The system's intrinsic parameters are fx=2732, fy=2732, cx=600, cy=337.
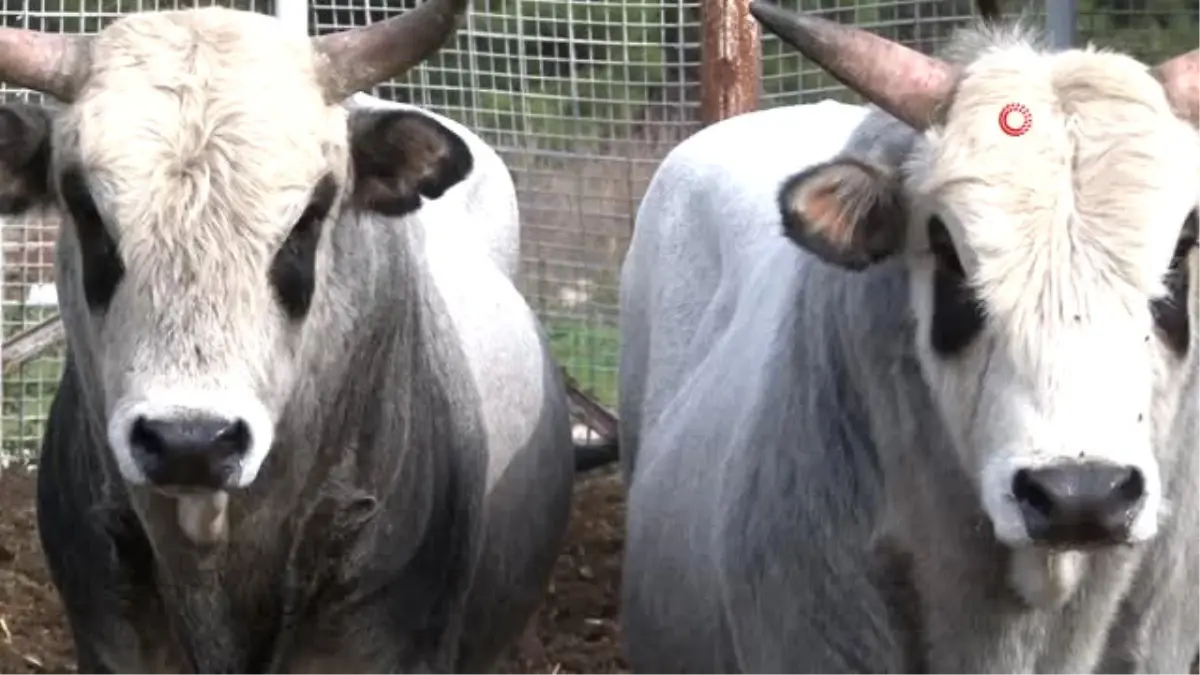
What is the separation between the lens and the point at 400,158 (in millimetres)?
6953

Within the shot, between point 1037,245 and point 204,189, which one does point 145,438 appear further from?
point 1037,245

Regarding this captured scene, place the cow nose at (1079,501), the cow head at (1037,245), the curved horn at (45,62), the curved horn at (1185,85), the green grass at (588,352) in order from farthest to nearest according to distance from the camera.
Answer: the green grass at (588,352), the curved horn at (45,62), the curved horn at (1185,85), the cow head at (1037,245), the cow nose at (1079,501)

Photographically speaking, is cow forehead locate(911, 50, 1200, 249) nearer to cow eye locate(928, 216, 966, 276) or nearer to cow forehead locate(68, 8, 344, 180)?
cow eye locate(928, 216, 966, 276)

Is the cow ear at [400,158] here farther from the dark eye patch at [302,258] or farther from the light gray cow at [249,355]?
the dark eye patch at [302,258]

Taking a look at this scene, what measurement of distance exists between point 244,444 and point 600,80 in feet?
23.5

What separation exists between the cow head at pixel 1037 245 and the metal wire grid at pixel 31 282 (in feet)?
22.4

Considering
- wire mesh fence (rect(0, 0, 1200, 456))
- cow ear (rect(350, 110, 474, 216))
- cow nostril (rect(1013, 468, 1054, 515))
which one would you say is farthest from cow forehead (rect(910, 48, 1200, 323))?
wire mesh fence (rect(0, 0, 1200, 456))

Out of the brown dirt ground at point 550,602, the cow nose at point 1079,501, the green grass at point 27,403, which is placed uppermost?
the cow nose at point 1079,501

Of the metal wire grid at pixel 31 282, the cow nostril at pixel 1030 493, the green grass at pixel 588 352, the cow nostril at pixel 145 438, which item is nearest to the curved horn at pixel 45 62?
the cow nostril at pixel 145 438

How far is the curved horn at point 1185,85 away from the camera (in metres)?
5.98

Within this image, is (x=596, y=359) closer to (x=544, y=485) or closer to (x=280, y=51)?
(x=544, y=485)

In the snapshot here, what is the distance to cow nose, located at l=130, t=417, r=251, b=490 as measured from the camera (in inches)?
238

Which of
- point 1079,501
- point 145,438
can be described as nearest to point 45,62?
point 145,438

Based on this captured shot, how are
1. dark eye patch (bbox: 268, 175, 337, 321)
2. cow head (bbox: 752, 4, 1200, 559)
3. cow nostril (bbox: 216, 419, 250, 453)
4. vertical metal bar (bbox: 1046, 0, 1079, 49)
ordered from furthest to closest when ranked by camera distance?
vertical metal bar (bbox: 1046, 0, 1079, 49) → dark eye patch (bbox: 268, 175, 337, 321) → cow nostril (bbox: 216, 419, 250, 453) → cow head (bbox: 752, 4, 1200, 559)
